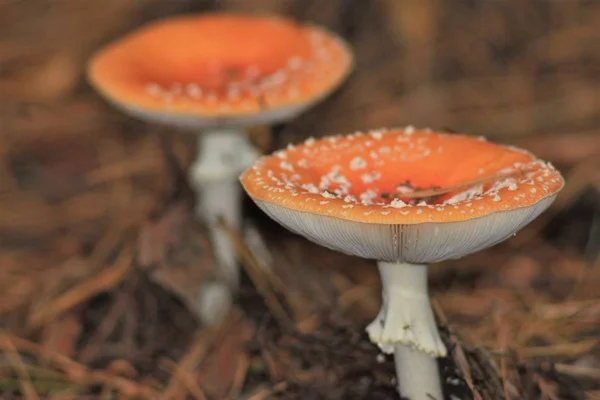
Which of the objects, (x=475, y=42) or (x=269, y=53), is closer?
(x=269, y=53)

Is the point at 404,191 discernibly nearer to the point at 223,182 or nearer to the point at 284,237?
the point at 223,182

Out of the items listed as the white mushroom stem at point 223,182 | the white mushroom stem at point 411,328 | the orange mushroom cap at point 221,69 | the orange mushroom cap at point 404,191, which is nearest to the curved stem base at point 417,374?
the white mushroom stem at point 411,328

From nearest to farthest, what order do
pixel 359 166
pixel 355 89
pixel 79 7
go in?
pixel 359 166 → pixel 355 89 → pixel 79 7

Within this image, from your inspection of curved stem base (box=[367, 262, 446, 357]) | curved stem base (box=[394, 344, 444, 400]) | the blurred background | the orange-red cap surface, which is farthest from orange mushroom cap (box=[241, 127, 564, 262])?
the blurred background

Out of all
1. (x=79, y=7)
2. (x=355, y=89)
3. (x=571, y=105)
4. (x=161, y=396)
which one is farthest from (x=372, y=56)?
(x=161, y=396)

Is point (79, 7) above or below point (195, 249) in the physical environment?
above

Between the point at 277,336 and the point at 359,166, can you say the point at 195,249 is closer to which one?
the point at 277,336

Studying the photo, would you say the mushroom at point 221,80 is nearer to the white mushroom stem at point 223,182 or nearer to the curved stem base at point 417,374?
the white mushroom stem at point 223,182

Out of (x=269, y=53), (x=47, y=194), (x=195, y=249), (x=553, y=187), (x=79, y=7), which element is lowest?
(x=47, y=194)
